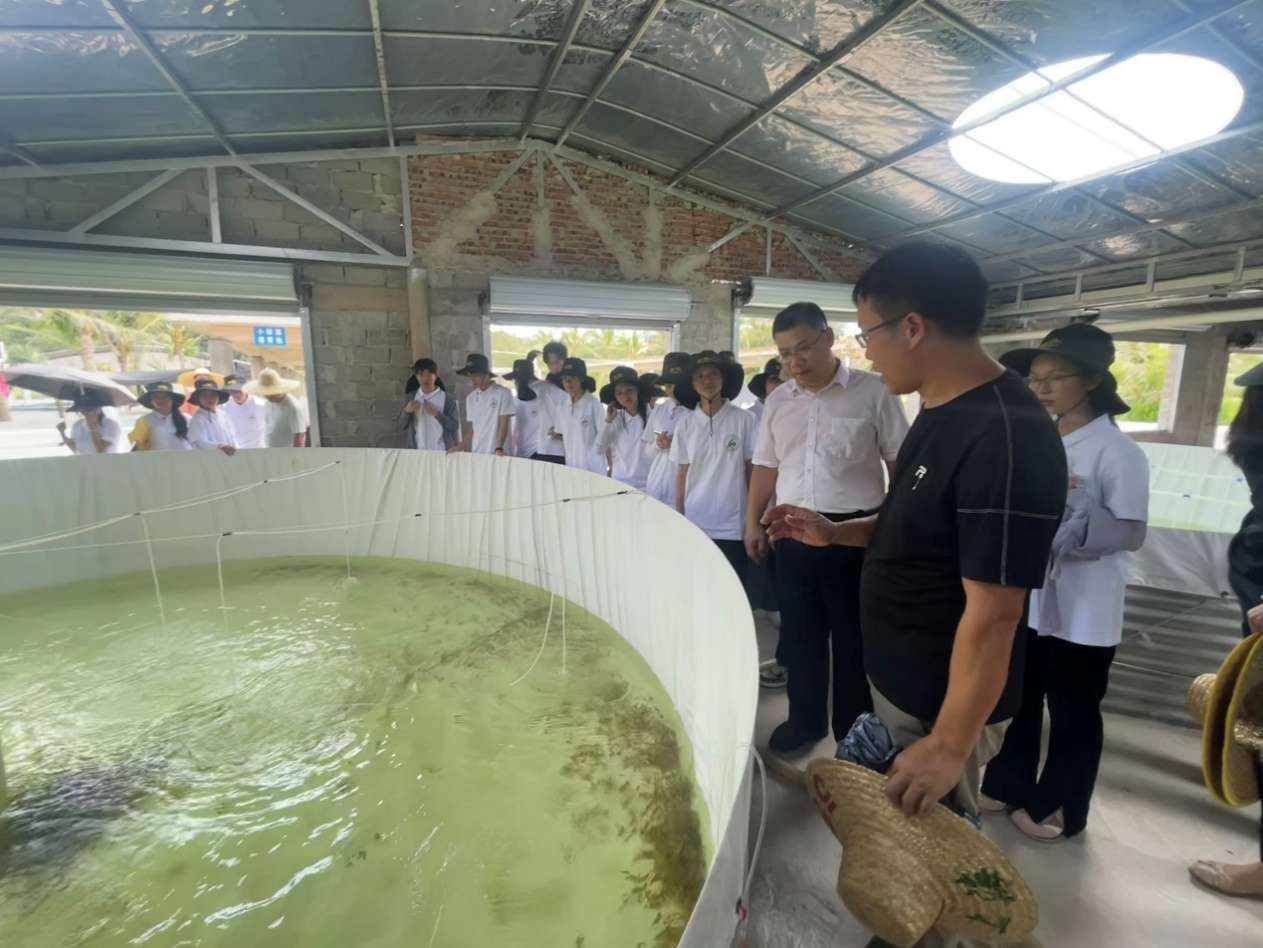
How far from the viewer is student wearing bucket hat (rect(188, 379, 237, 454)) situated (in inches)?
158

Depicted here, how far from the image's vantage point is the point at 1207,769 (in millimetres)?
1133

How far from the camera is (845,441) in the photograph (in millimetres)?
Result: 1722

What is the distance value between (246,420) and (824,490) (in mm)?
4607

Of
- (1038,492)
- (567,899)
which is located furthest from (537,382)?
(1038,492)

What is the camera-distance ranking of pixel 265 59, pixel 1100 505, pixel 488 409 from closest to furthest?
pixel 1100 505
pixel 265 59
pixel 488 409

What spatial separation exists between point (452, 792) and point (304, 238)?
15.3 feet

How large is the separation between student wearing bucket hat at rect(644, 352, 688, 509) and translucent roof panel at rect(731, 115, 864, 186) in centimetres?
211

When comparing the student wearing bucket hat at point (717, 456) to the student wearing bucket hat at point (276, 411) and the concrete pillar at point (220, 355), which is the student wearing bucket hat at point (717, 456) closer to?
the student wearing bucket hat at point (276, 411)

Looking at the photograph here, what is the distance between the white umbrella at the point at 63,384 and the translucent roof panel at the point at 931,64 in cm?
523

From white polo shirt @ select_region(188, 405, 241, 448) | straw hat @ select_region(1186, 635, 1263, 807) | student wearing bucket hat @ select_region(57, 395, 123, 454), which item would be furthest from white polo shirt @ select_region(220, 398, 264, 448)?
straw hat @ select_region(1186, 635, 1263, 807)

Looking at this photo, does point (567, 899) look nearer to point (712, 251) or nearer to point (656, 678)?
point (656, 678)

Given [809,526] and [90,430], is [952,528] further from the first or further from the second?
[90,430]

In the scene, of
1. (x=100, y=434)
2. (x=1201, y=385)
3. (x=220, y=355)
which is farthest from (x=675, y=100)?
(x=1201, y=385)

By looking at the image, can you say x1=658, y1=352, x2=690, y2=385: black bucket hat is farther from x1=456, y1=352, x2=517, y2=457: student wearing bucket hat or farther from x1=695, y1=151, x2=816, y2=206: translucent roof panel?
x1=695, y1=151, x2=816, y2=206: translucent roof panel
